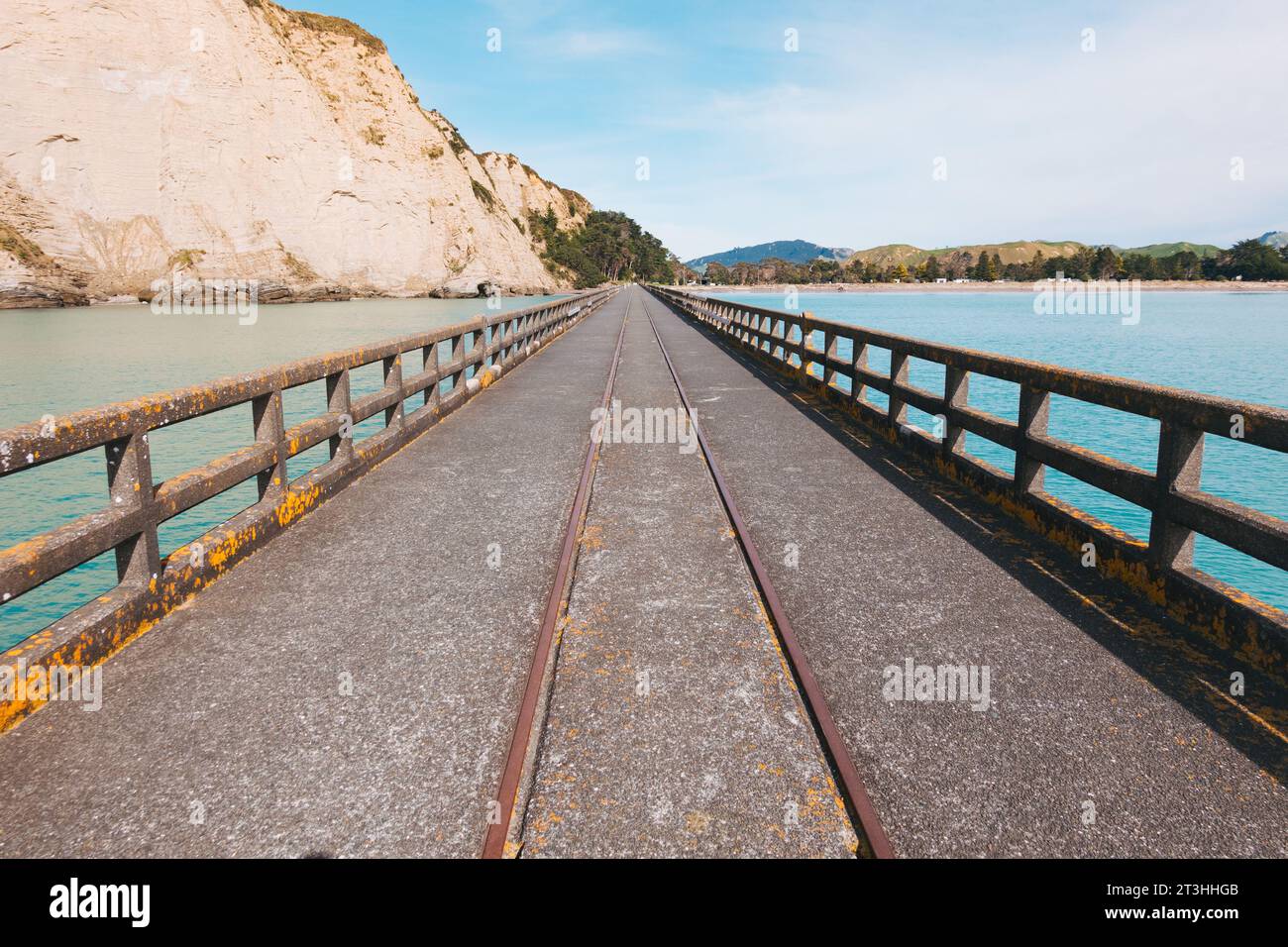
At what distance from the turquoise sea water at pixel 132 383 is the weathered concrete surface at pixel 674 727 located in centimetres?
670

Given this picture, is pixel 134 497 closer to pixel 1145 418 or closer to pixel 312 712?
pixel 312 712

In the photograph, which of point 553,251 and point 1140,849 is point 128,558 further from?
point 553,251

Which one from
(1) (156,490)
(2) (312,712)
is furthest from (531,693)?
(1) (156,490)

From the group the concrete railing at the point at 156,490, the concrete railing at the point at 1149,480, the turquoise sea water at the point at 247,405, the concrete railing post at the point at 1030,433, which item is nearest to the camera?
the concrete railing at the point at 156,490

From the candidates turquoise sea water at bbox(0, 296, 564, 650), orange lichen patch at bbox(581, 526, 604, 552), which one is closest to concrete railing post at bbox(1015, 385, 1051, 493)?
orange lichen patch at bbox(581, 526, 604, 552)

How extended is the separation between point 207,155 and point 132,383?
50.2m

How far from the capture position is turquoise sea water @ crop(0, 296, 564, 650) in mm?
10859

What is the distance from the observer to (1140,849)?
2834 mm

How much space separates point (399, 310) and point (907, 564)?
72064 millimetres

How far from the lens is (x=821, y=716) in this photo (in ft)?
12.0

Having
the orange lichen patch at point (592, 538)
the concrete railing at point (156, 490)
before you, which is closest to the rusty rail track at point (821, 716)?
the orange lichen patch at point (592, 538)

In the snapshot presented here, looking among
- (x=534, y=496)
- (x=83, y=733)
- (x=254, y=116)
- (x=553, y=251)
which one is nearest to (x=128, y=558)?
(x=83, y=733)

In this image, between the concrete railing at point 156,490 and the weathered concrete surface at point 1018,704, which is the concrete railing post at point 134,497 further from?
the weathered concrete surface at point 1018,704

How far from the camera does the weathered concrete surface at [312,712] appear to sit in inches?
116
